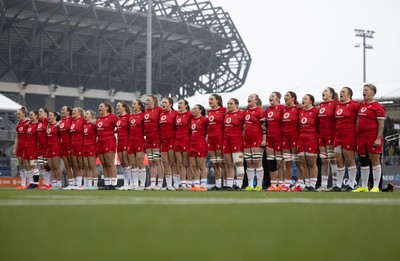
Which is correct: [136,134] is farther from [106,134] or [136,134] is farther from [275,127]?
[275,127]

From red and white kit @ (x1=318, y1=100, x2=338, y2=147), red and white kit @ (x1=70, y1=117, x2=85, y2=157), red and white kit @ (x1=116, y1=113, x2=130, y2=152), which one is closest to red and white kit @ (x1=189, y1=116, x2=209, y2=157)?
red and white kit @ (x1=116, y1=113, x2=130, y2=152)

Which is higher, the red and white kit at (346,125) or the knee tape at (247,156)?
the red and white kit at (346,125)

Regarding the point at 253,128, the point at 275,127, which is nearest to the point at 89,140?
the point at 253,128

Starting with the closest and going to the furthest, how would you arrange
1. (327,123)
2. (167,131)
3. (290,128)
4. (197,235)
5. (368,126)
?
(197,235)
(368,126)
(327,123)
(290,128)
(167,131)

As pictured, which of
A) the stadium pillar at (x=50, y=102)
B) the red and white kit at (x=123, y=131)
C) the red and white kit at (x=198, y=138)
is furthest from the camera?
the stadium pillar at (x=50, y=102)

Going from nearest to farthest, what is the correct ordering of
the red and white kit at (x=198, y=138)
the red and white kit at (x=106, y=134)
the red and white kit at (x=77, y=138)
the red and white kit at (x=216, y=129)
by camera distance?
1. the red and white kit at (x=216, y=129)
2. the red and white kit at (x=198, y=138)
3. the red and white kit at (x=106, y=134)
4. the red and white kit at (x=77, y=138)

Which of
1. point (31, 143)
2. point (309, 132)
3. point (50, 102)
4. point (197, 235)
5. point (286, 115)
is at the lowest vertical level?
point (197, 235)

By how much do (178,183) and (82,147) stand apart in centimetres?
228

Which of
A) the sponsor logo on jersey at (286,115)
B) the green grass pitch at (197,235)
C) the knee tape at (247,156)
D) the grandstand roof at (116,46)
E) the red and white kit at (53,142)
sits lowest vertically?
the green grass pitch at (197,235)

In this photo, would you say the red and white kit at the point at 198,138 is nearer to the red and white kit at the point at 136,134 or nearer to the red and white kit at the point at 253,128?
the red and white kit at the point at 253,128

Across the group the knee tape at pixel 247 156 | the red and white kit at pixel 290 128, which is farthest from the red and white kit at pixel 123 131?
the red and white kit at pixel 290 128

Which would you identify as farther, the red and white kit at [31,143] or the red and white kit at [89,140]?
the red and white kit at [31,143]

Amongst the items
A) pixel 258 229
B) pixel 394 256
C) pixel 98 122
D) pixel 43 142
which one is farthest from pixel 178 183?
pixel 394 256

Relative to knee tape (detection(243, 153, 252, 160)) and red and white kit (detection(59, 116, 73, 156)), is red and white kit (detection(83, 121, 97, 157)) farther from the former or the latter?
knee tape (detection(243, 153, 252, 160))
